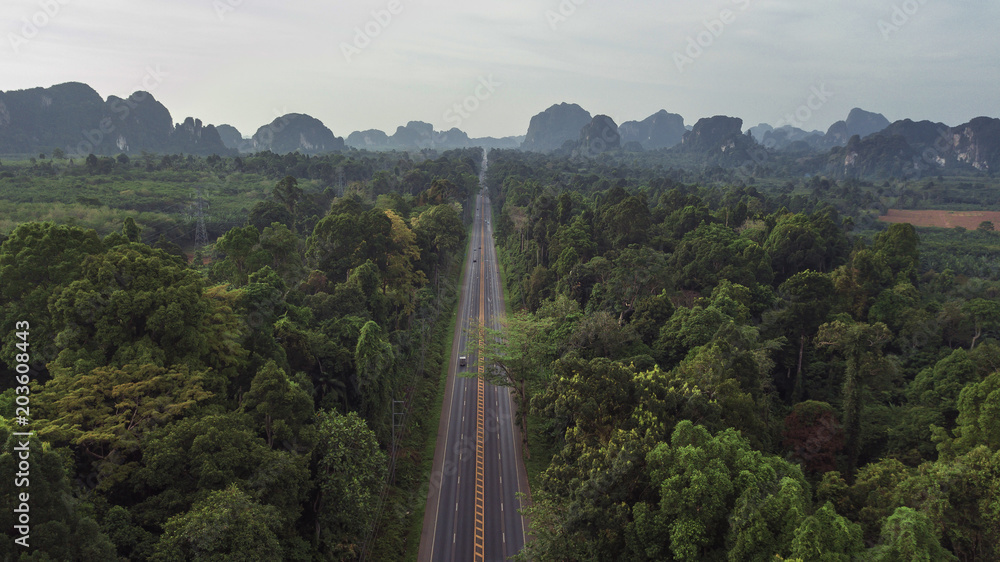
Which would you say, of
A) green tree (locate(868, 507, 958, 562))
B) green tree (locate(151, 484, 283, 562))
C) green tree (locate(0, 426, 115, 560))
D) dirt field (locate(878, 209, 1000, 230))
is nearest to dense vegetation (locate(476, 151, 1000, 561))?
green tree (locate(868, 507, 958, 562))

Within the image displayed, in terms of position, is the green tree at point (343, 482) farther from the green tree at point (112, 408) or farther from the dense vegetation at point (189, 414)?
the green tree at point (112, 408)

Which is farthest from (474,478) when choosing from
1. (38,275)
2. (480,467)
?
(38,275)

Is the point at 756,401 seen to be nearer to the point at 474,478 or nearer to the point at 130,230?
the point at 474,478

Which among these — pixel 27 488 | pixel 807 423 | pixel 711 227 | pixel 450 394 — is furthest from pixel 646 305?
pixel 27 488

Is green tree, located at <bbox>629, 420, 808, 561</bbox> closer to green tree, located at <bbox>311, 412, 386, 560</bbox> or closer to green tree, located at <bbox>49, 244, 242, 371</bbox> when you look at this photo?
green tree, located at <bbox>311, 412, 386, 560</bbox>

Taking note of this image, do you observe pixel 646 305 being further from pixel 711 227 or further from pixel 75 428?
pixel 75 428
